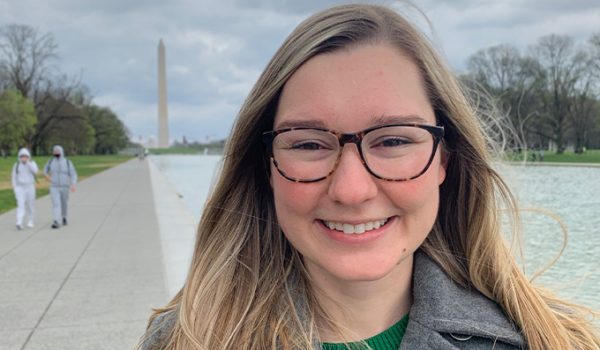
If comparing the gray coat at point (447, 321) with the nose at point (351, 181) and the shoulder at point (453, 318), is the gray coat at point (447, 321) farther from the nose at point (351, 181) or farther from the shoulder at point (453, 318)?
the nose at point (351, 181)

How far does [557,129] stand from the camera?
52031 mm

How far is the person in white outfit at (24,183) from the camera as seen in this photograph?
11.1m

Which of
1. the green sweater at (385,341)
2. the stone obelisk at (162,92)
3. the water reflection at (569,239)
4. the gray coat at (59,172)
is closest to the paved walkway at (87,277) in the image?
the gray coat at (59,172)

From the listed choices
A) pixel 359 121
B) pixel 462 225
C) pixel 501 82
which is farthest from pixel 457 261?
pixel 501 82

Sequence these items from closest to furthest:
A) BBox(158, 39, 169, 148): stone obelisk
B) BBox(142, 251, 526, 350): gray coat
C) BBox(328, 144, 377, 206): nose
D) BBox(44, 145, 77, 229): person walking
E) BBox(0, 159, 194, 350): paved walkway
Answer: BBox(328, 144, 377, 206): nose, BBox(142, 251, 526, 350): gray coat, BBox(0, 159, 194, 350): paved walkway, BBox(44, 145, 77, 229): person walking, BBox(158, 39, 169, 148): stone obelisk

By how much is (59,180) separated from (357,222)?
11381 millimetres

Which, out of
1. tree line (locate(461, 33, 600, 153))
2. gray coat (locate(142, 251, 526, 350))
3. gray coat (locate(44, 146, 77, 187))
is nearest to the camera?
gray coat (locate(142, 251, 526, 350))

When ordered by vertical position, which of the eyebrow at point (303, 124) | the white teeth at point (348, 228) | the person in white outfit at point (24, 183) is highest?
the eyebrow at point (303, 124)

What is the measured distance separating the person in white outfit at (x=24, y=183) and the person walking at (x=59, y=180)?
346mm

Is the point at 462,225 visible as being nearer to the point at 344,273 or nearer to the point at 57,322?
the point at 344,273

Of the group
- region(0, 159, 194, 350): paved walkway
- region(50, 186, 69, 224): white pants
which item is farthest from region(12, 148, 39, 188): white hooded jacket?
region(0, 159, 194, 350): paved walkway

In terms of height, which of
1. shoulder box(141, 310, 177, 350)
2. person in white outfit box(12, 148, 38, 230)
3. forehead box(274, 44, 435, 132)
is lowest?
person in white outfit box(12, 148, 38, 230)

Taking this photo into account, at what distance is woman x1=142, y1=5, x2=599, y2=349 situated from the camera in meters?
1.25

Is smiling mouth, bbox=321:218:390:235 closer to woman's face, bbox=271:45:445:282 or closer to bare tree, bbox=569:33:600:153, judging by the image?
woman's face, bbox=271:45:445:282
